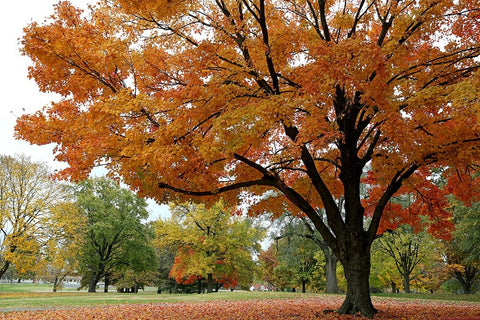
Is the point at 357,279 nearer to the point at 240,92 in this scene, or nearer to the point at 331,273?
the point at 240,92

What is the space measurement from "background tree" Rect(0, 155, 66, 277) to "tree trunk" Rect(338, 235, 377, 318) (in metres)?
20.3

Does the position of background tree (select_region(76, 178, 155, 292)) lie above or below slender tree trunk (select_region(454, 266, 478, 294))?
above

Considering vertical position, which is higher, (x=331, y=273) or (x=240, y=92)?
(x=240, y=92)

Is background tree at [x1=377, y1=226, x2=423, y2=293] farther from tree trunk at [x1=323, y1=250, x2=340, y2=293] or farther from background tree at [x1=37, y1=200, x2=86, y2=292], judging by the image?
background tree at [x1=37, y1=200, x2=86, y2=292]

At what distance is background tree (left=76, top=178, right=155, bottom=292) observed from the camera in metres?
32.4

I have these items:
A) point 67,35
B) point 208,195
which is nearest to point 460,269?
point 208,195

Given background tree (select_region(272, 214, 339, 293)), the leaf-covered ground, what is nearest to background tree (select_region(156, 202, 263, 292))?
background tree (select_region(272, 214, 339, 293))

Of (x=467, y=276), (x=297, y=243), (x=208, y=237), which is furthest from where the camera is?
(x=467, y=276)

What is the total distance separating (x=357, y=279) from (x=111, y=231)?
28212 mm

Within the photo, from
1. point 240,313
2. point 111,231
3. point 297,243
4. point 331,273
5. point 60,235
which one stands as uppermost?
point 111,231

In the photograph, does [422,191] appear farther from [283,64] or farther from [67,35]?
[67,35]

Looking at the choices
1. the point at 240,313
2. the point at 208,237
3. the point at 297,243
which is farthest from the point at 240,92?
the point at 208,237

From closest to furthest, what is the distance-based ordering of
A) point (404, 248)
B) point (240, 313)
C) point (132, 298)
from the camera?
point (240, 313)
point (132, 298)
point (404, 248)

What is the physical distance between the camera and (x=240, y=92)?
8102 mm
